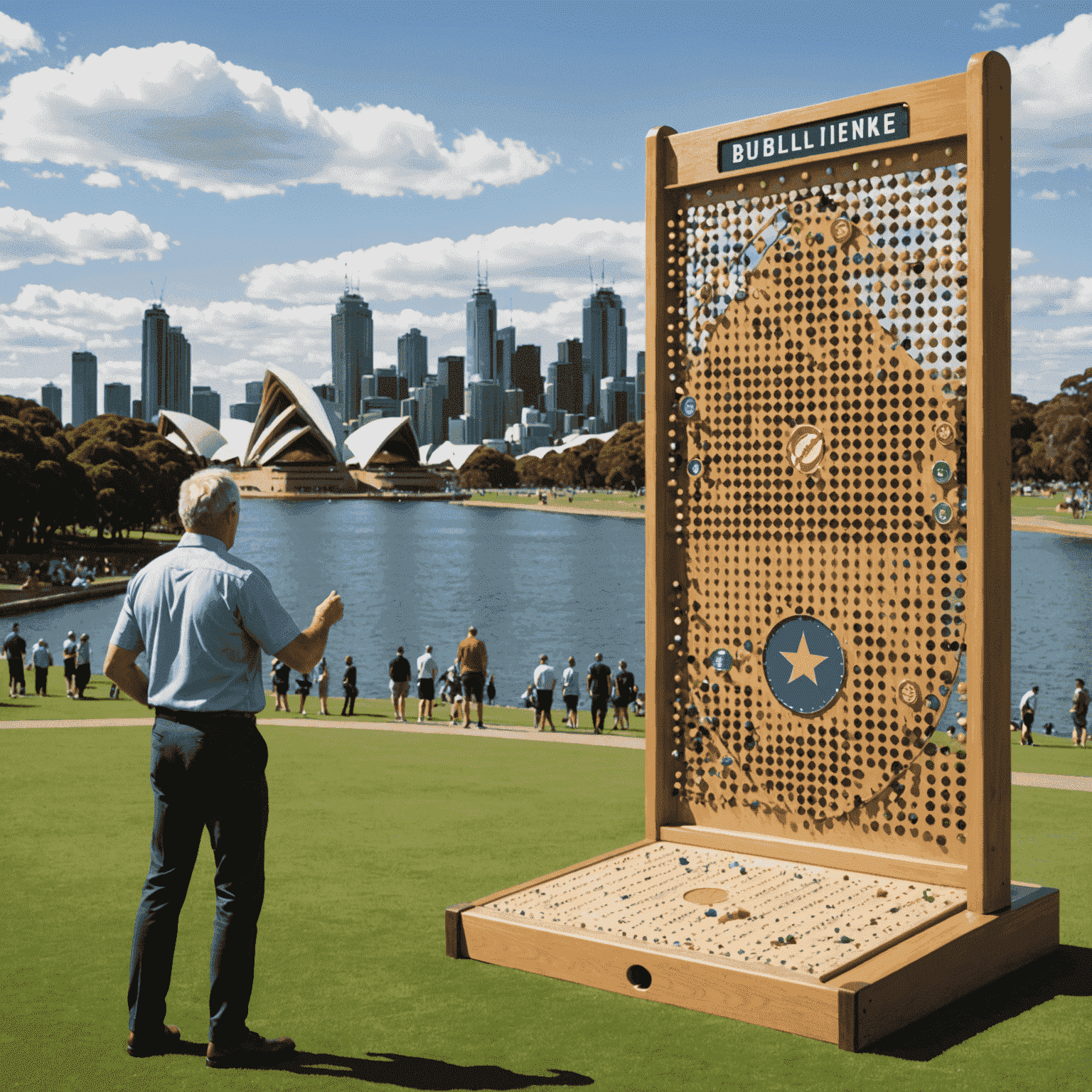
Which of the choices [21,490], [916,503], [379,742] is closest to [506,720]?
[379,742]

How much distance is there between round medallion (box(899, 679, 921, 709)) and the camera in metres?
6.23

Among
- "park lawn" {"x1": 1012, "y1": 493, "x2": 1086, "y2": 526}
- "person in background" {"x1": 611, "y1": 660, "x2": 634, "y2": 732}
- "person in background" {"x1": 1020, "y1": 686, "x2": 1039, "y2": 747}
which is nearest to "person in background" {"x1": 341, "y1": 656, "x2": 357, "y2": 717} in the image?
"person in background" {"x1": 611, "y1": 660, "x2": 634, "y2": 732}

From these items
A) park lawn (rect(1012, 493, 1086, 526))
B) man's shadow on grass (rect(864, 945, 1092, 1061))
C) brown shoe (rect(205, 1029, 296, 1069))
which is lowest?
man's shadow on grass (rect(864, 945, 1092, 1061))

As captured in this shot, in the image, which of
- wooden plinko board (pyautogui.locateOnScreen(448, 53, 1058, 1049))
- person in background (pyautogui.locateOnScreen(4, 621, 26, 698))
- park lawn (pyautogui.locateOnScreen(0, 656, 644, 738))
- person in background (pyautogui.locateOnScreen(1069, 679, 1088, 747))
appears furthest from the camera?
person in background (pyautogui.locateOnScreen(4, 621, 26, 698))

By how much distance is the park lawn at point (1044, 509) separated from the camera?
83.5 meters

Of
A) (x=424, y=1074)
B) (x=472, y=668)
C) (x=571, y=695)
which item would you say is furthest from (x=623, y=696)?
(x=424, y=1074)

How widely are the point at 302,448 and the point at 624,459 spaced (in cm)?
3856

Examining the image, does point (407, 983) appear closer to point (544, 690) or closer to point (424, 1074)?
point (424, 1074)

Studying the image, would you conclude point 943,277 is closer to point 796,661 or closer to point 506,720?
point 796,661

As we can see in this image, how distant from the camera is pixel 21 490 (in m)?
48.6

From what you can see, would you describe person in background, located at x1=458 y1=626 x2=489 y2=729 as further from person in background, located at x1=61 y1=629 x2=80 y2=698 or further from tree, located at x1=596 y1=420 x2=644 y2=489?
tree, located at x1=596 y1=420 x2=644 y2=489

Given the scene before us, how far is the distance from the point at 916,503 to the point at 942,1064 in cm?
282

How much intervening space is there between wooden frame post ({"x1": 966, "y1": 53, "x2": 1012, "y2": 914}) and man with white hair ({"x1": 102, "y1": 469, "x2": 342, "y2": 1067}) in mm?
3309

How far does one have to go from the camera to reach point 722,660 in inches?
276
